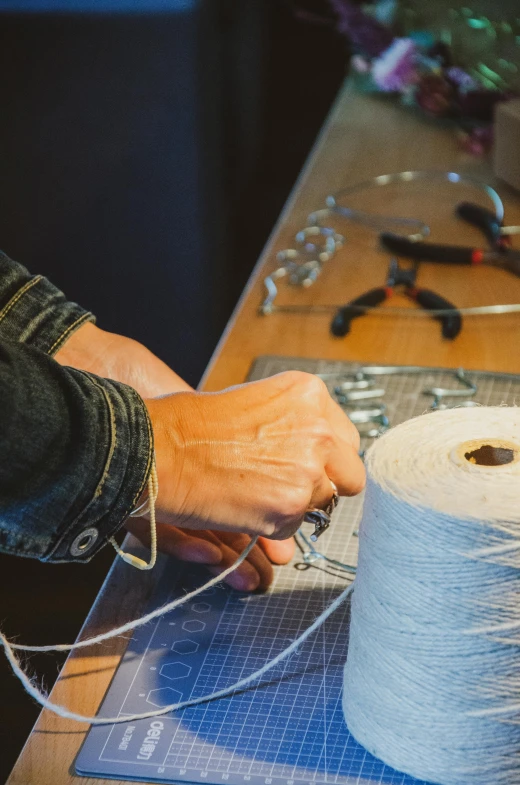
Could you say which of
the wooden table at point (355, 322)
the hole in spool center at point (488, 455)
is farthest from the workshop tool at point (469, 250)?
the hole in spool center at point (488, 455)

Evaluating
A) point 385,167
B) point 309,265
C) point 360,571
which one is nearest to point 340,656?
point 360,571

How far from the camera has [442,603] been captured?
22.6 inches

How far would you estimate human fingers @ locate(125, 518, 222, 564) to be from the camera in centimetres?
81

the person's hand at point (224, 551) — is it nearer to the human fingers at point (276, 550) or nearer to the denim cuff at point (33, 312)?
the human fingers at point (276, 550)

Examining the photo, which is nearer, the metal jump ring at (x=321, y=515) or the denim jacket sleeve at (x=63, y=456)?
the denim jacket sleeve at (x=63, y=456)

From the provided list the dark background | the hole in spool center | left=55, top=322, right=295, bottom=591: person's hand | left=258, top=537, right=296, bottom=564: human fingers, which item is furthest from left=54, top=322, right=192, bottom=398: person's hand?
the dark background

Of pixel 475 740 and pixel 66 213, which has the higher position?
pixel 475 740

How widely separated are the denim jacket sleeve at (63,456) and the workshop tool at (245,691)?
0.13 m

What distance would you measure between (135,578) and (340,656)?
20 centimetres

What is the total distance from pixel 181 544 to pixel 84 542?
0.56 ft

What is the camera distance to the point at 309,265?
1.35 meters

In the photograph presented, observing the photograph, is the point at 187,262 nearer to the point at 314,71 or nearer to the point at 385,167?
the point at 385,167

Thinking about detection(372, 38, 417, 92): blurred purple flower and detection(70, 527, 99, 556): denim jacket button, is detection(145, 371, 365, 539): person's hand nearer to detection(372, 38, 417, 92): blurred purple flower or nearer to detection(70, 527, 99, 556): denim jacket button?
detection(70, 527, 99, 556): denim jacket button

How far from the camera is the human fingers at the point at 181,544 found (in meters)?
0.81
